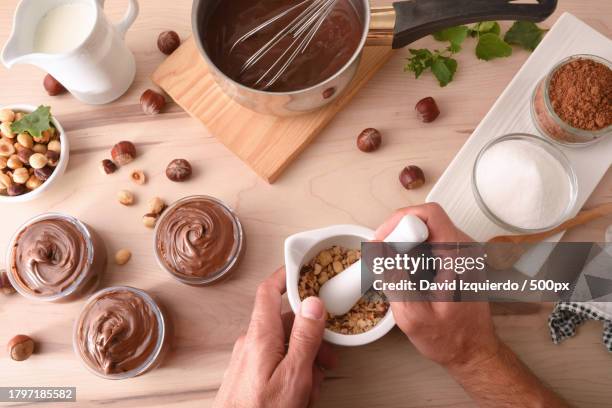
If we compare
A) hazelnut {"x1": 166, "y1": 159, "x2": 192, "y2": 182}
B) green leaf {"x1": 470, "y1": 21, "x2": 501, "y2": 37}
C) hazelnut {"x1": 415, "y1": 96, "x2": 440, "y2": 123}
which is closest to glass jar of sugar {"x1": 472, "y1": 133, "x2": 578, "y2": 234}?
hazelnut {"x1": 415, "y1": 96, "x2": 440, "y2": 123}

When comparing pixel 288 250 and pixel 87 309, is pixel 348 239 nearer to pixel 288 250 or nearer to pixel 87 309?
pixel 288 250

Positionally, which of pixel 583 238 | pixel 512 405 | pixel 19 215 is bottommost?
pixel 512 405

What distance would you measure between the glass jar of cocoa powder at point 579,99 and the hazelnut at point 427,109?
0.18m

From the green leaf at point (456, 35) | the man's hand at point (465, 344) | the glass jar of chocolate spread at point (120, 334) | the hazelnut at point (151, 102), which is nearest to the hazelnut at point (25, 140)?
the hazelnut at point (151, 102)

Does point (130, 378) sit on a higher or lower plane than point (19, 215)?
lower

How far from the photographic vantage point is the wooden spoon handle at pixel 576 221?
91cm

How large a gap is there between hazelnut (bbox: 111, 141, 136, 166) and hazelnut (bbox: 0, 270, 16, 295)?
275 millimetres

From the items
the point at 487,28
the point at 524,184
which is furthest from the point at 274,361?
the point at 487,28

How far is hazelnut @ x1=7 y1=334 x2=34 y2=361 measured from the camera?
35.9 inches

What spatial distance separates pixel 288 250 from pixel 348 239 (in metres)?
0.10

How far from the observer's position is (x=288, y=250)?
82 cm

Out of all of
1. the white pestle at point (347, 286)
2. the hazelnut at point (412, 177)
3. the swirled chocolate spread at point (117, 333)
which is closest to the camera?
the white pestle at point (347, 286)

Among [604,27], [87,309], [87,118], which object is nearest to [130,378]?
[87,309]

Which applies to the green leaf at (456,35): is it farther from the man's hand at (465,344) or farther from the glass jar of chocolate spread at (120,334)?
the glass jar of chocolate spread at (120,334)
